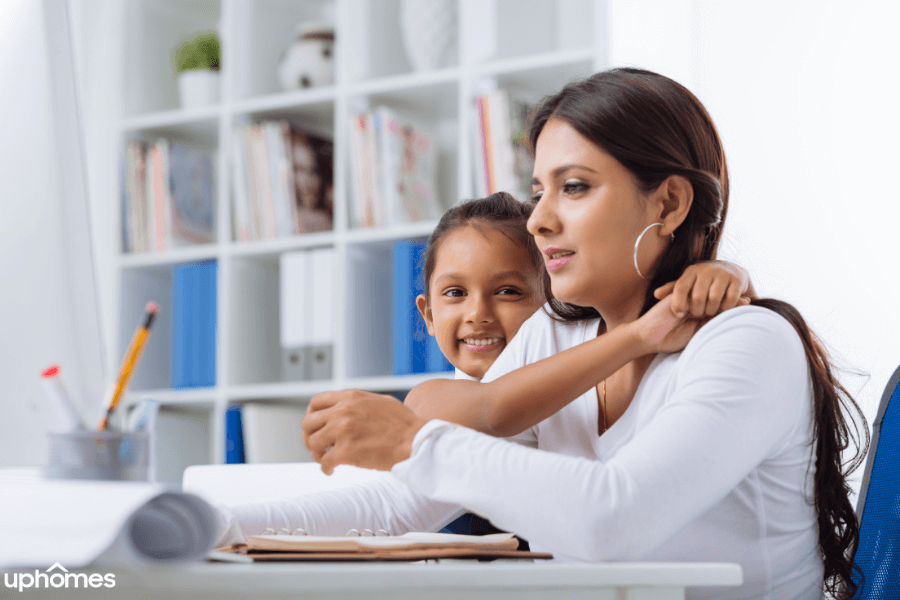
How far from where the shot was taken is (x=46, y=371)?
1.82 ft

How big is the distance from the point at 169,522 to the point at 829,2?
202cm

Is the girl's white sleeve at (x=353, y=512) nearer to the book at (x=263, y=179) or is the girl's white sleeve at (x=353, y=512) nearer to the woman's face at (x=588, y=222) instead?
the woman's face at (x=588, y=222)

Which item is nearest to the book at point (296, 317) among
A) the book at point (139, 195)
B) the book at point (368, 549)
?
the book at point (139, 195)

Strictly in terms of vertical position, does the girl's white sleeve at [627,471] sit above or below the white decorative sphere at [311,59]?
below

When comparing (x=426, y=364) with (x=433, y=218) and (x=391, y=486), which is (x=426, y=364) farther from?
(x=391, y=486)

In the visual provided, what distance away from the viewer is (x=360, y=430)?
83 centimetres

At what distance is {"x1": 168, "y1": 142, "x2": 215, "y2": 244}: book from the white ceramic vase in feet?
2.75

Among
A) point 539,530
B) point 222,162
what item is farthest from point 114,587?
point 222,162

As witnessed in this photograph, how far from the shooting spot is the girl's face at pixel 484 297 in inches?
64.2

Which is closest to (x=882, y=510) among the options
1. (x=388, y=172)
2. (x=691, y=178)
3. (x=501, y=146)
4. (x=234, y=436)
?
(x=691, y=178)

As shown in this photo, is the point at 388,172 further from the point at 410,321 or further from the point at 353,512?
the point at 353,512

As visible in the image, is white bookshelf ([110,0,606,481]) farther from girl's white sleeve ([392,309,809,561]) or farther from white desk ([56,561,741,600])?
white desk ([56,561,741,600])

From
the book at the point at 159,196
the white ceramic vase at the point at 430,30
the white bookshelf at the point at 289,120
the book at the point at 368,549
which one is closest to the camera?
the book at the point at 368,549

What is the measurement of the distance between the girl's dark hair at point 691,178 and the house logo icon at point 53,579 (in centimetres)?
79
